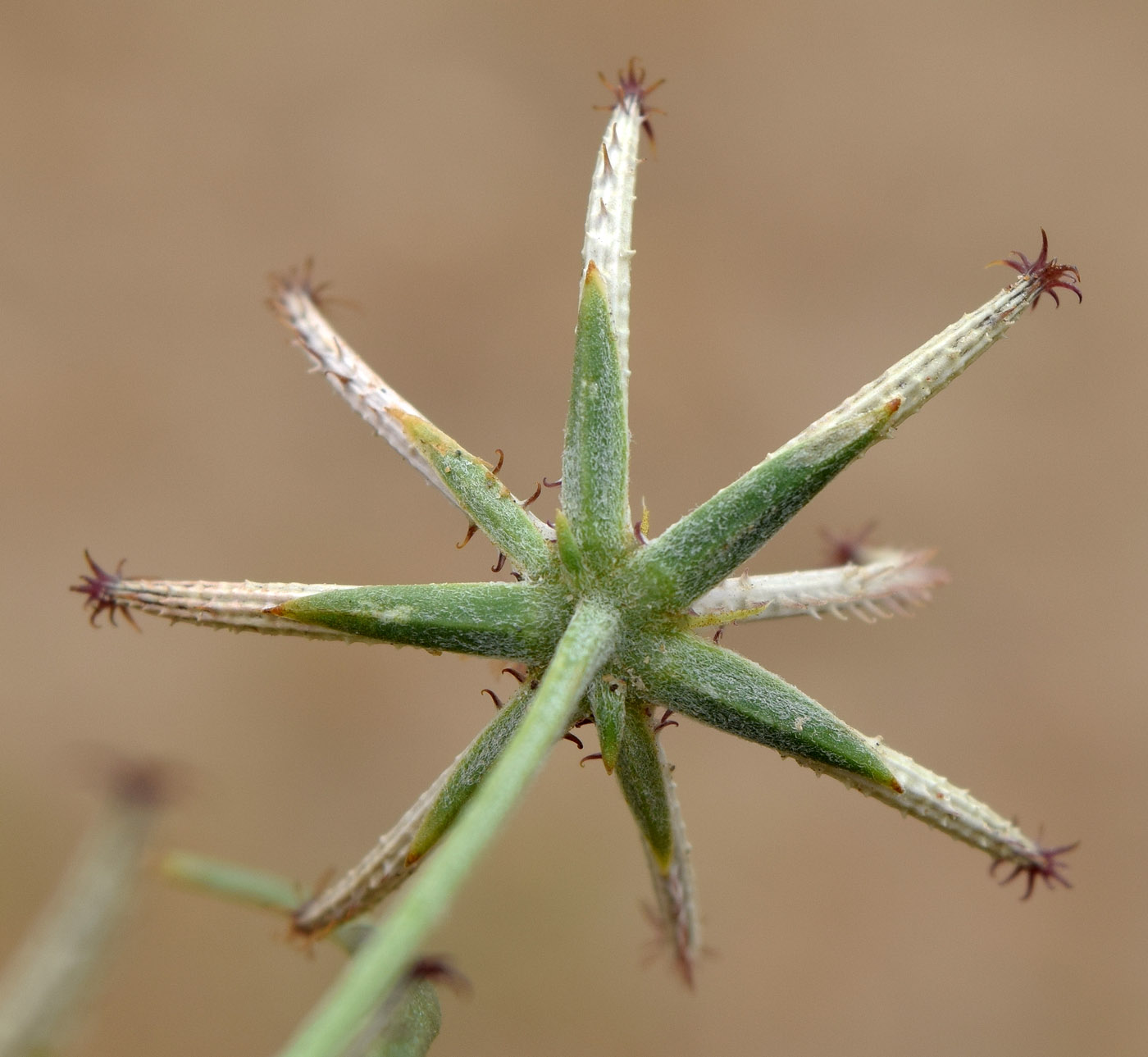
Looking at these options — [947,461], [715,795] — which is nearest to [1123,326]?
[947,461]

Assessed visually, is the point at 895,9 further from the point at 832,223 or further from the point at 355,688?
the point at 355,688

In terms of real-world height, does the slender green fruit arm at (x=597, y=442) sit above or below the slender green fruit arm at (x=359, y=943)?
above

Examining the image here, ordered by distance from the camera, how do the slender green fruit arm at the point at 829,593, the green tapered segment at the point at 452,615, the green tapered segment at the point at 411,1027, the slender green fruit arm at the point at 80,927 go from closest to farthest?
the green tapered segment at the point at 411,1027 < the green tapered segment at the point at 452,615 < the slender green fruit arm at the point at 829,593 < the slender green fruit arm at the point at 80,927

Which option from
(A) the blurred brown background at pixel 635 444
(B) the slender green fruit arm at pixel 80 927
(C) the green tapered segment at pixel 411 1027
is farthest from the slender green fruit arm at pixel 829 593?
(A) the blurred brown background at pixel 635 444

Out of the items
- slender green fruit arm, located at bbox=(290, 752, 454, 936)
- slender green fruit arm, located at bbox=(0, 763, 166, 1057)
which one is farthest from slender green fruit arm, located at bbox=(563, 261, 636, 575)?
slender green fruit arm, located at bbox=(0, 763, 166, 1057)

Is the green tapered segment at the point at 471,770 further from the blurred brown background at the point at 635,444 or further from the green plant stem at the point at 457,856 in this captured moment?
the blurred brown background at the point at 635,444

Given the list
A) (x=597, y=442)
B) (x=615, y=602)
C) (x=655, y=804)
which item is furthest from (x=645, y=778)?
(x=597, y=442)
